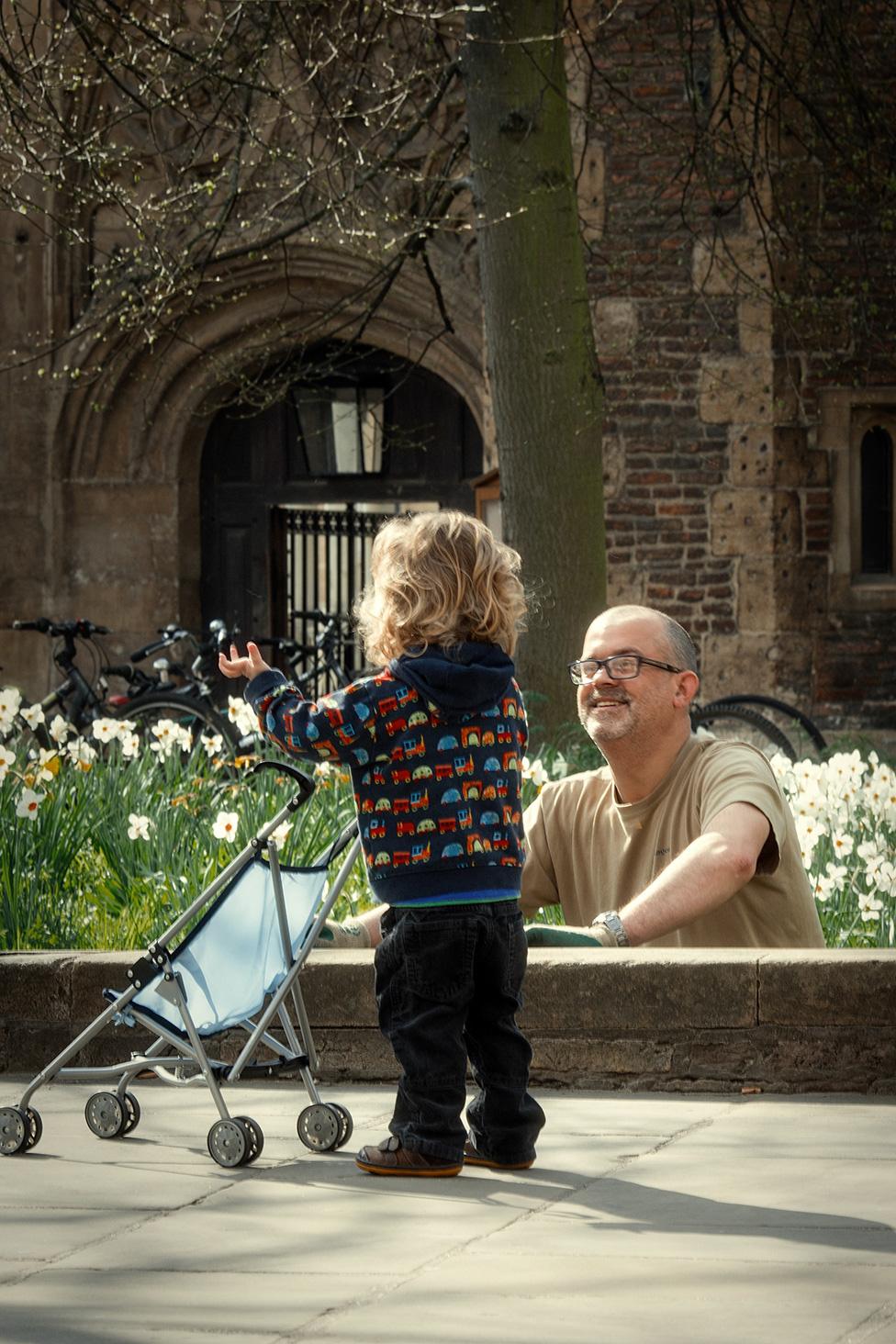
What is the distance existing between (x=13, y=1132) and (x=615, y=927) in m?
1.33

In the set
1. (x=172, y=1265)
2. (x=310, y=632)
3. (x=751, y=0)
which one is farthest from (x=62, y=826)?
(x=310, y=632)

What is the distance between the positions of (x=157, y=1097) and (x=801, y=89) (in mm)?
10013

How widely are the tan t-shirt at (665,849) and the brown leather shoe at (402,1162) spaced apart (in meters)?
1.01

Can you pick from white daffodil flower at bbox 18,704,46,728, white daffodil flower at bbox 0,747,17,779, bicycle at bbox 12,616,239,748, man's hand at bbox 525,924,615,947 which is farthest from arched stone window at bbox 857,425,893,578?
man's hand at bbox 525,924,615,947

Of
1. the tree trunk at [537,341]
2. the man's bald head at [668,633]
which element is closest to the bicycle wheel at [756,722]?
the tree trunk at [537,341]

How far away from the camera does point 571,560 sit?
8883 mm

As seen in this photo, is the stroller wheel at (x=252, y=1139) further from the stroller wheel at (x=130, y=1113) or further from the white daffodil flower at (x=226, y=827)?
the white daffodil flower at (x=226, y=827)

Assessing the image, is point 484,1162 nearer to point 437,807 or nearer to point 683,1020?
point 437,807

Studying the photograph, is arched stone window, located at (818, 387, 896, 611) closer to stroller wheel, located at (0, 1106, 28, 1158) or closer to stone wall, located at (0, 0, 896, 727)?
stone wall, located at (0, 0, 896, 727)

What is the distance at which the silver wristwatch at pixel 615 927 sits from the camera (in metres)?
4.32

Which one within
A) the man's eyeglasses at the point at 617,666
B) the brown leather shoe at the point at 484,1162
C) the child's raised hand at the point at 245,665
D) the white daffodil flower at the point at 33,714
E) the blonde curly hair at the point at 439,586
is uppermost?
the blonde curly hair at the point at 439,586

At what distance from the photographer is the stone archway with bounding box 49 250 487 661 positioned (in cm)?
1573

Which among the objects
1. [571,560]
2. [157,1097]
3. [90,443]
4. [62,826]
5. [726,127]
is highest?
[726,127]

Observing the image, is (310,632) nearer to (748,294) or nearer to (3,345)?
(3,345)
